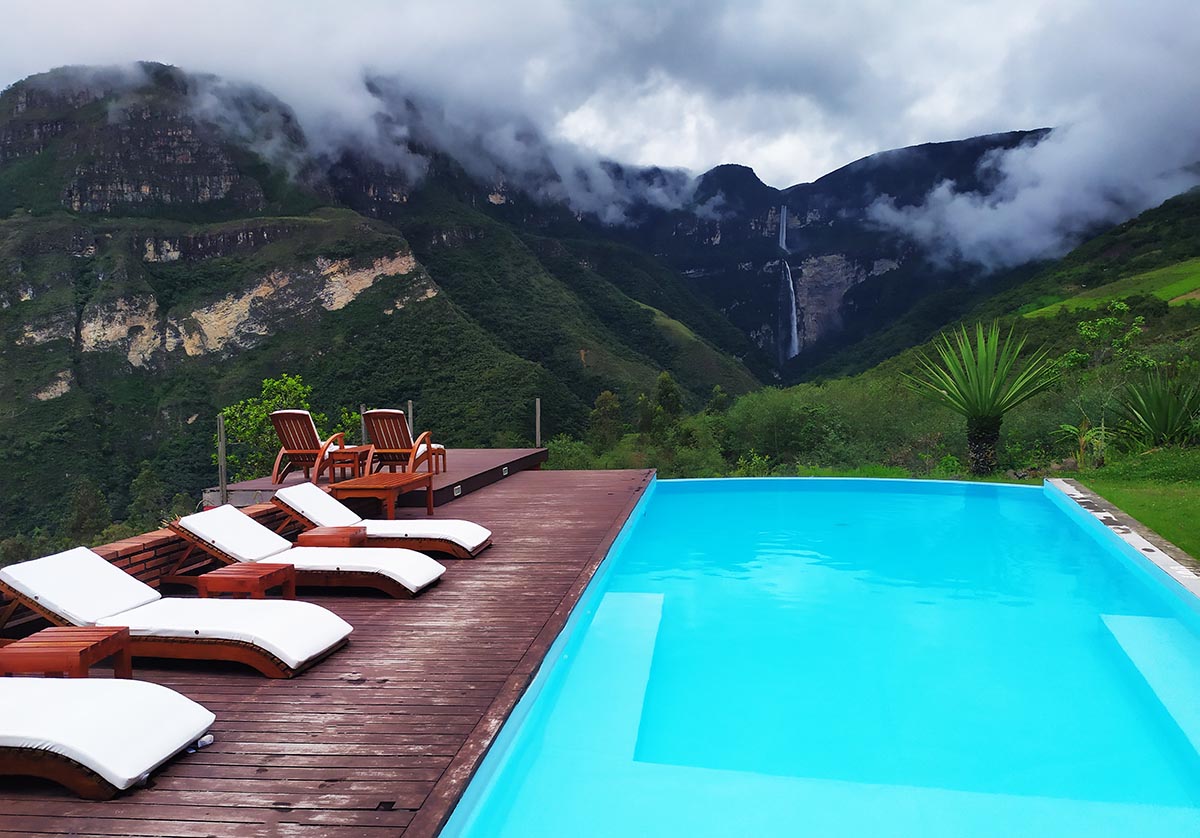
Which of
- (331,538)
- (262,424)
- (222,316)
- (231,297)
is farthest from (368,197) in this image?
(331,538)

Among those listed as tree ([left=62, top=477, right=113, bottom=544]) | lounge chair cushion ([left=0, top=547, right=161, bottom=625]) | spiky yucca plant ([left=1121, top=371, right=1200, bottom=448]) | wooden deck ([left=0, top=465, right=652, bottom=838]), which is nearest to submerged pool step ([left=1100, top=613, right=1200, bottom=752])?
wooden deck ([left=0, top=465, right=652, bottom=838])

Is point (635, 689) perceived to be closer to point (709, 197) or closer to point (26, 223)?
point (26, 223)

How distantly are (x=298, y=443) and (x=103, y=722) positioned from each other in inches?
184

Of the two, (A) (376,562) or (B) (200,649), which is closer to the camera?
(B) (200,649)

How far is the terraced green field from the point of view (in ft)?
95.1

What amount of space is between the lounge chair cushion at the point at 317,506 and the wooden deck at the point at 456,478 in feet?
2.77

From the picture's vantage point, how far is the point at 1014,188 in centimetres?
7588

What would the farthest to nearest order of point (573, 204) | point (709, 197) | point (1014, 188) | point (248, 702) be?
point (709, 197)
point (573, 204)
point (1014, 188)
point (248, 702)

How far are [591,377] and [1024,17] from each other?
27.8 m

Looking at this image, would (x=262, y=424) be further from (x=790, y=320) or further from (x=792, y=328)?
(x=790, y=320)

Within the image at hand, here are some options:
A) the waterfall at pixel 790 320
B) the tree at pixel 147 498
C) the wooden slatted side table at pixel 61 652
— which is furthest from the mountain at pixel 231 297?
the wooden slatted side table at pixel 61 652

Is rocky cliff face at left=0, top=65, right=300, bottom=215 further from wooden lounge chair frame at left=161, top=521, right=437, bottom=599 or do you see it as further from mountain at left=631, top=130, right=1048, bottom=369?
wooden lounge chair frame at left=161, top=521, right=437, bottom=599

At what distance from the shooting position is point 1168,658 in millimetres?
3922

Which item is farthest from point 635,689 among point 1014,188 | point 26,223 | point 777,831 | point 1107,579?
point 1014,188
